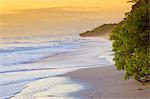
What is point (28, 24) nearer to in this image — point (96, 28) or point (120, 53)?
point (96, 28)

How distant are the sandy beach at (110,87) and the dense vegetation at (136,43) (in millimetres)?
363

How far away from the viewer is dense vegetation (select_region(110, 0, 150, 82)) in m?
9.98

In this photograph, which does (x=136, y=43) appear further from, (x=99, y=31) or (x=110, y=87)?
(x=99, y=31)

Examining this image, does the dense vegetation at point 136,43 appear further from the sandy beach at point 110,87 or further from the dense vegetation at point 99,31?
the dense vegetation at point 99,31

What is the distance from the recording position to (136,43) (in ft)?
33.5

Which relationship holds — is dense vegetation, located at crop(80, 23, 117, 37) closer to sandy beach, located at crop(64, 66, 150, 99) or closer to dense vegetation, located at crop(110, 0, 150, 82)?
sandy beach, located at crop(64, 66, 150, 99)

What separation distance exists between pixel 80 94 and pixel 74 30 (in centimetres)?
6290

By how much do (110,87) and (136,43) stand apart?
4.47 feet

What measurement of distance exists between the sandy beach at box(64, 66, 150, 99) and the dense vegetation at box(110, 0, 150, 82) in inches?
14.3

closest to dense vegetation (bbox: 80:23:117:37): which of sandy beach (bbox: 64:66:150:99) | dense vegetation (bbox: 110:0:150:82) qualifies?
sandy beach (bbox: 64:66:150:99)

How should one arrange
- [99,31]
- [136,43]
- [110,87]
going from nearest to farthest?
[136,43], [110,87], [99,31]

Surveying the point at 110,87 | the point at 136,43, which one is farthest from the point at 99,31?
the point at 136,43

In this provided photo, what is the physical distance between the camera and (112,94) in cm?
976

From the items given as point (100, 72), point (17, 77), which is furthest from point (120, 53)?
point (17, 77)
